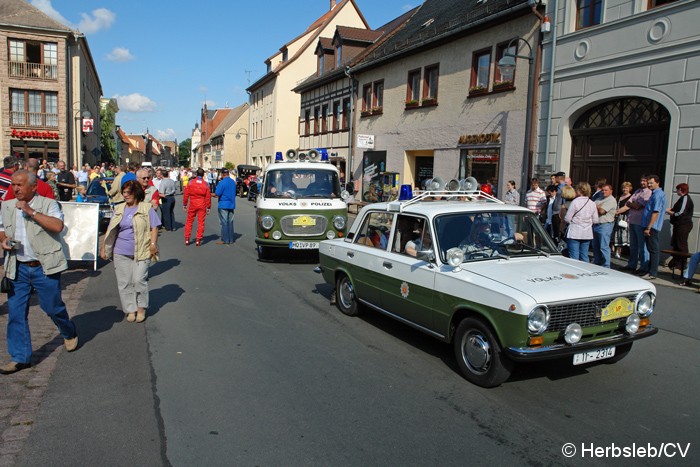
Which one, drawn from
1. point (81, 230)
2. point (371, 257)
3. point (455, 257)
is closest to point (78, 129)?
point (81, 230)

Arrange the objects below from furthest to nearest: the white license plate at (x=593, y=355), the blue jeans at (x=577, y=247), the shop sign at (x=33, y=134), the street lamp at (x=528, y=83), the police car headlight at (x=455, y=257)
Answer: the shop sign at (x=33, y=134), the street lamp at (x=528, y=83), the blue jeans at (x=577, y=247), the police car headlight at (x=455, y=257), the white license plate at (x=593, y=355)

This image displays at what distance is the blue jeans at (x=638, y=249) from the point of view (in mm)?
10523

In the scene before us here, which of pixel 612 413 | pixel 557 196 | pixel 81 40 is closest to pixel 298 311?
pixel 612 413

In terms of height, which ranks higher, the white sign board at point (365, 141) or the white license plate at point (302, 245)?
the white sign board at point (365, 141)

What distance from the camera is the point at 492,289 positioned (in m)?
4.65

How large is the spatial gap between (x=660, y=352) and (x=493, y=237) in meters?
2.37

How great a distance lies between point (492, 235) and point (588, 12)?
11.3 metres

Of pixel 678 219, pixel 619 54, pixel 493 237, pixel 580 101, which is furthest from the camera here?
pixel 580 101

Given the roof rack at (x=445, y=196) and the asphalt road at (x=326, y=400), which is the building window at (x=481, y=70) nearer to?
the roof rack at (x=445, y=196)

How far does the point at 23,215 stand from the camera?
4.99 m

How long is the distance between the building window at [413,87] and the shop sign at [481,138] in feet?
14.0

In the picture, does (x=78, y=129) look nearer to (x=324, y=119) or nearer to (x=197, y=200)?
(x=324, y=119)

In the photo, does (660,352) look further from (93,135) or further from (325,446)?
(93,135)

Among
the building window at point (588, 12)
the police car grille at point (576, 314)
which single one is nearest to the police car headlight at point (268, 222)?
the police car grille at point (576, 314)
